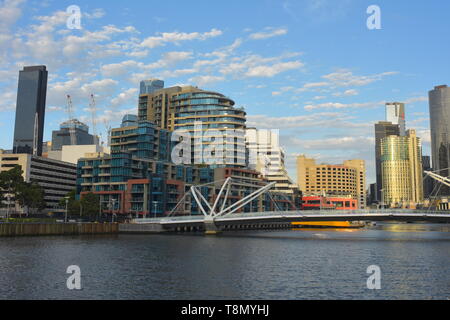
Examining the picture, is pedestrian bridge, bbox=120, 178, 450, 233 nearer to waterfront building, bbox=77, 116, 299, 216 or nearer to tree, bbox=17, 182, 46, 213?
waterfront building, bbox=77, 116, 299, 216

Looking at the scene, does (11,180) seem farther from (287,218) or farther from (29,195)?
(287,218)

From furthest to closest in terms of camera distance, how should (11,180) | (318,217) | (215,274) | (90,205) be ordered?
(90,205) < (11,180) < (318,217) < (215,274)

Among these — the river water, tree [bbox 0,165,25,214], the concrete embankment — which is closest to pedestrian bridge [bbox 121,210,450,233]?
the concrete embankment

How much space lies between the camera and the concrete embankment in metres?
95.8

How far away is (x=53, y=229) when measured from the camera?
10681 cm

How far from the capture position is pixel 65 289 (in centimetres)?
4009

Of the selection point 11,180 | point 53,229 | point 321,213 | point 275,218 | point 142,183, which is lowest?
point 53,229

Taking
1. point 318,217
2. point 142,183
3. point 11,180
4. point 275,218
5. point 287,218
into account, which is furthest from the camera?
point 142,183

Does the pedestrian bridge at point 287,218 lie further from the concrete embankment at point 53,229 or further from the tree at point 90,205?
the tree at point 90,205

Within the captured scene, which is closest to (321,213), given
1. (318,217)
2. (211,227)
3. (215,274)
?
(318,217)
